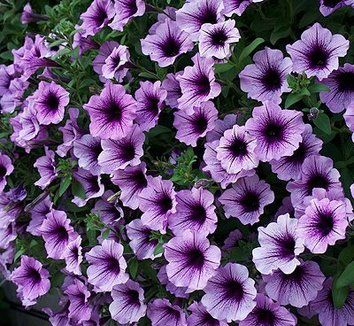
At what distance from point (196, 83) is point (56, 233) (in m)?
0.60

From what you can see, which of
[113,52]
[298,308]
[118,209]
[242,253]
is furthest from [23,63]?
[298,308]

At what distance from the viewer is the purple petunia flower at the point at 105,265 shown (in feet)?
5.60

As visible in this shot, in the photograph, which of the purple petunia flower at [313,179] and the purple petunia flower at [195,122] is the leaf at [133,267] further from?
the purple petunia flower at [313,179]

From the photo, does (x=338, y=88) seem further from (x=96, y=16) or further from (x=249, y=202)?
(x=96, y=16)

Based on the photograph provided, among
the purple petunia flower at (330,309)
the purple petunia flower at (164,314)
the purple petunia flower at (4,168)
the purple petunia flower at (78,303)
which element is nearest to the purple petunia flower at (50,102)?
the purple petunia flower at (4,168)

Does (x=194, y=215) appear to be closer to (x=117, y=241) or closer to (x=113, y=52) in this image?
(x=117, y=241)

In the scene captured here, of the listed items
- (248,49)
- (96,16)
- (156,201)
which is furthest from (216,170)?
(96,16)

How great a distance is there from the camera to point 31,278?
6.52ft

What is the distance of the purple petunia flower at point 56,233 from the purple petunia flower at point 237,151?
0.52 meters

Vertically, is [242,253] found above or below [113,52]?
below

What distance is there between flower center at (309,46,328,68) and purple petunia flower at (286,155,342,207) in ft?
0.69

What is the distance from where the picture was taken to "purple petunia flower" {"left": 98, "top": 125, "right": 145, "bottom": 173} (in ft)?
5.60

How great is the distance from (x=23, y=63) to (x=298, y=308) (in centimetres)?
106

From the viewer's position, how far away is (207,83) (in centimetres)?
164
